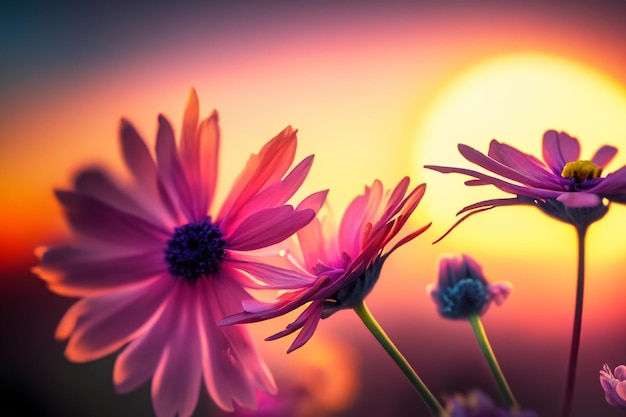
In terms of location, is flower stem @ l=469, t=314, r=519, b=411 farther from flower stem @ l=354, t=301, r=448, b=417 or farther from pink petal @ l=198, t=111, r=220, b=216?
pink petal @ l=198, t=111, r=220, b=216

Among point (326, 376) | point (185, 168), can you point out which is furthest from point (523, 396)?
point (185, 168)

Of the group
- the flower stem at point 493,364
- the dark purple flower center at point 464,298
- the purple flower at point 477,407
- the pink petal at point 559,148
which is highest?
the pink petal at point 559,148

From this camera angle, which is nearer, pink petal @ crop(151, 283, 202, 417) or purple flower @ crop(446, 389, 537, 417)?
purple flower @ crop(446, 389, 537, 417)

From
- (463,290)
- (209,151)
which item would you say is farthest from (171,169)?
(463,290)

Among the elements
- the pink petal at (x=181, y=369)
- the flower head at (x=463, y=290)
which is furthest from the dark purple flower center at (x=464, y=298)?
the pink petal at (x=181, y=369)

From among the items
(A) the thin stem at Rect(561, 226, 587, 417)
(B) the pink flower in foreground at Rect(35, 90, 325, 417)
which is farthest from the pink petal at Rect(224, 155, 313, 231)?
(A) the thin stem at Rect(561, 226, 587, 417)

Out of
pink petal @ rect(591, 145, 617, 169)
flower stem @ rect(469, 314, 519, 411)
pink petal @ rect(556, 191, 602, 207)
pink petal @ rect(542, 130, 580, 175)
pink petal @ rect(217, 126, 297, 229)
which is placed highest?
pink petal @ rect(217, 126, 297, 229)

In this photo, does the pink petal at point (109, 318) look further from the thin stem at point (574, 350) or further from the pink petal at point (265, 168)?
the thin stem at point (574, 350)
